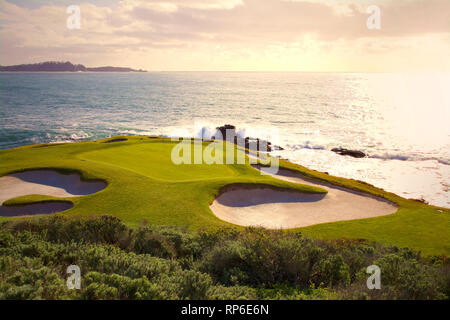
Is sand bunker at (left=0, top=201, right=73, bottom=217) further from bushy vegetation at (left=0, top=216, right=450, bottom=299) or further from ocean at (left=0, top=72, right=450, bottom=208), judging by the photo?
ocean at (left=0, top=72, right=450, bottom=208)

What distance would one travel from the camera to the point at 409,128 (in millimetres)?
55500

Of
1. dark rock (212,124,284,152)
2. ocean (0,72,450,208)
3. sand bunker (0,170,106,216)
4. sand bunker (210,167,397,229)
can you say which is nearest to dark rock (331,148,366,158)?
ocean (0,72,450,208)

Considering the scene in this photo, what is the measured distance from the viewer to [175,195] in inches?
590

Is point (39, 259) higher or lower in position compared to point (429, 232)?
higher

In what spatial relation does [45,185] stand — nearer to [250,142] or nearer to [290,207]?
[290,207]

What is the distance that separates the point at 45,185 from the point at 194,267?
43.1 ft

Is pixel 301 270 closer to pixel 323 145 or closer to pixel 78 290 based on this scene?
pixel 78 290

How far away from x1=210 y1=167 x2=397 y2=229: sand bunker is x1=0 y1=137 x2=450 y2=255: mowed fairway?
574 mm

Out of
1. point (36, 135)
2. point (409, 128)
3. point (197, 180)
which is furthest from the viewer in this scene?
point (409, 128)

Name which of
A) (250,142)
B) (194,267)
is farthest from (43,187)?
(250,142)

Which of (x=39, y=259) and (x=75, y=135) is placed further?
(x=75, y=135)

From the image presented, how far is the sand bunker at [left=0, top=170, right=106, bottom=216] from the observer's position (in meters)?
14.2

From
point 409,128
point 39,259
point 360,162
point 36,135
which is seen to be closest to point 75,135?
point 36,135
